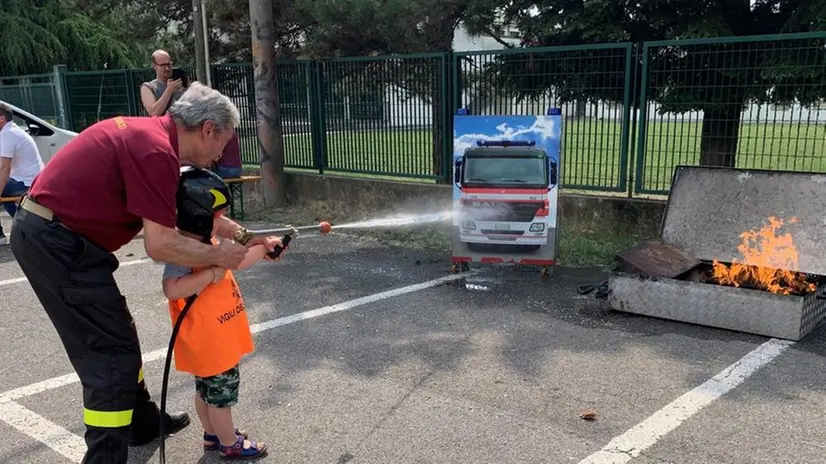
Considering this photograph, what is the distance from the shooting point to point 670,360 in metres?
4.55

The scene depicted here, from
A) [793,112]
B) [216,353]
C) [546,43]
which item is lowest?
[216,353]

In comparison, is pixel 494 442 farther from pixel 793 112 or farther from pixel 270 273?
pixel 793 112

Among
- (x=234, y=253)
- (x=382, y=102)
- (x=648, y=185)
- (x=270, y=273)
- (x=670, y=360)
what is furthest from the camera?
(x=382, y=102)

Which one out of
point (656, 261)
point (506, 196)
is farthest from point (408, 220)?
point (656, 261)

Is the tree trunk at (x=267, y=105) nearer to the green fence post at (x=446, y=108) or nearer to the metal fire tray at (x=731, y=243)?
the green fence post at (x=446, y=108)

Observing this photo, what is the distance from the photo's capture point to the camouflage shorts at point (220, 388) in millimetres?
3117

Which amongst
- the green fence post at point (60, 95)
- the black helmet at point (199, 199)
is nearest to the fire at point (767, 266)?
the black helmet at point (199, 199)

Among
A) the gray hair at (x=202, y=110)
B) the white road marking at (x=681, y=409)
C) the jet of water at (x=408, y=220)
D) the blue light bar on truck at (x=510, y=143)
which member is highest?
the gray hair at (x=202, y=110)

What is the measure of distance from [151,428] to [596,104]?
6.25 meters

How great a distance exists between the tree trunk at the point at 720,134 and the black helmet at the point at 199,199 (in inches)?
241

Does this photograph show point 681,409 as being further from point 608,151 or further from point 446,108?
point 446,108

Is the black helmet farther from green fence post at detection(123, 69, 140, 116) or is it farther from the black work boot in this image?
green fence post at detection(123, 69, 140, 116)

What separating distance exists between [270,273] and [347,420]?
3.46 meters

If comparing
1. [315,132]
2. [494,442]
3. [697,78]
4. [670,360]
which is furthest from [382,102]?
[494,442]
